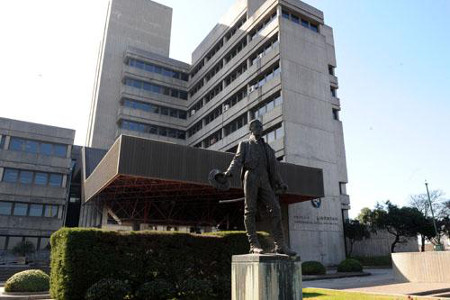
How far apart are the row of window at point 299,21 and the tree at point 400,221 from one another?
23523 millimetres

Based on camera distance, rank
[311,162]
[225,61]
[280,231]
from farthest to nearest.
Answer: [225,61]
[311,162]
[280,231]

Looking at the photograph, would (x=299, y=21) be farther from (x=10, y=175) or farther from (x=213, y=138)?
(x=10, y=175)

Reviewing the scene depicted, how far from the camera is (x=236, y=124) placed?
48.5 m

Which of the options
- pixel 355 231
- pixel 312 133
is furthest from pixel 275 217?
pixel 355 231

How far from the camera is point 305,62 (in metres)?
41.5

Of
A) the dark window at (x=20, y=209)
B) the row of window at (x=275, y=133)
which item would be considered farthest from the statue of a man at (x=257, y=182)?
the dark window at (x=20, y=209)

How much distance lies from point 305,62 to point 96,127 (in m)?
34.6

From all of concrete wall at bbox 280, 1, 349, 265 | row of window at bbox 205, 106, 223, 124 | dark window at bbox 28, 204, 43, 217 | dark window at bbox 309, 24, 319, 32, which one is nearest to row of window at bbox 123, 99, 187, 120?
row of window at bbox 205, 106, 223, 124

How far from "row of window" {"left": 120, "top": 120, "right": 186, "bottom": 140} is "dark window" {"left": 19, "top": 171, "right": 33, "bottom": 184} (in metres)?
17.6

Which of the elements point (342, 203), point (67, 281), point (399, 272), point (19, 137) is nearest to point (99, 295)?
point (67, 281)

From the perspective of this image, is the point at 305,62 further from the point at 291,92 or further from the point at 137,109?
the point at 137,109

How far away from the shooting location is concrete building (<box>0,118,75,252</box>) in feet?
133

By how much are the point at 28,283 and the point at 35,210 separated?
1182 inches

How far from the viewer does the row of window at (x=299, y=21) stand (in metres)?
43.1
